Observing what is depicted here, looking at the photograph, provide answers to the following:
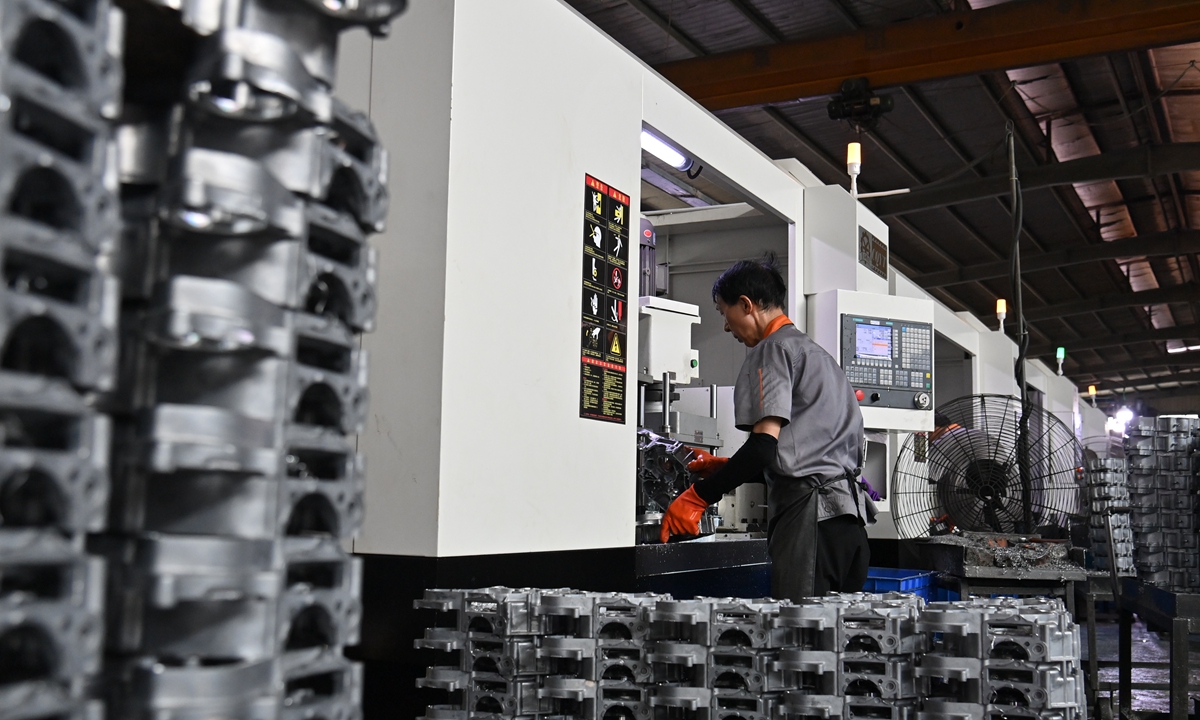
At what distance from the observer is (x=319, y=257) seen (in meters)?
A: 1.08

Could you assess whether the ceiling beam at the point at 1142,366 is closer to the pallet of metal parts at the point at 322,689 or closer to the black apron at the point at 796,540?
the black apron at the point at 796,540

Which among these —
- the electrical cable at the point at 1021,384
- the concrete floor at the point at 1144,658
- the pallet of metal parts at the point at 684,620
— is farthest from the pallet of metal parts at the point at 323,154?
the concrete floor at the point at 1144,658

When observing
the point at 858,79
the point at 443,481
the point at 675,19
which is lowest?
the point at 443,481

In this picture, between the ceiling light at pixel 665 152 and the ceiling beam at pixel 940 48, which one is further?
the ceiling beam at pixel 940 48

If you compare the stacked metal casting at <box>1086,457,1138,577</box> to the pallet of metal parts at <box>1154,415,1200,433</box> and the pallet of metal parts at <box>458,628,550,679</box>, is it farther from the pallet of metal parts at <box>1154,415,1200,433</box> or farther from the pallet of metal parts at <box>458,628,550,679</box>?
the pallet of metal parts at <box>458,628,550,679</box>

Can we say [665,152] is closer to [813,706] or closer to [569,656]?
[569,656]

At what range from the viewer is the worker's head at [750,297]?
308 cm

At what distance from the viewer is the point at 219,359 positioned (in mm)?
954

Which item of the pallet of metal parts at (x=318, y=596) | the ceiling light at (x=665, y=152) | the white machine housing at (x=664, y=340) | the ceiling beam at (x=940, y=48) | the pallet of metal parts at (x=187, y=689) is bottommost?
the pallet of metal parts at (x=187, y=689)

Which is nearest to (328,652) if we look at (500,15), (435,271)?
(435,271)

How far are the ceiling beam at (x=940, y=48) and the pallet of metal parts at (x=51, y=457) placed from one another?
6.05 metres

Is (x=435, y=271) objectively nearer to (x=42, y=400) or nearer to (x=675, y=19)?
(x=42, y=400)

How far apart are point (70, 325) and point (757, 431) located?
219cm

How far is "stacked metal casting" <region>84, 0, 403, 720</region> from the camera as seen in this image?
92 centimetres
